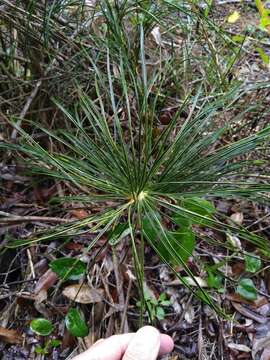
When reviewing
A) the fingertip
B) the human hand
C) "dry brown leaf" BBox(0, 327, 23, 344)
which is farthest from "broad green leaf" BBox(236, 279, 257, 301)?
"dry brown leaf" BBox(0, 327, 23, 344)

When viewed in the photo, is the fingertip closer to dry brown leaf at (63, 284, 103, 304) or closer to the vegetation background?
the vegetation background

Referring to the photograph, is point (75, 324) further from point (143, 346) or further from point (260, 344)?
point (260, 344)

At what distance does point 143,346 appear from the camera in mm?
882

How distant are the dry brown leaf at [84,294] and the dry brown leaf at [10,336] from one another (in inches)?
7.6

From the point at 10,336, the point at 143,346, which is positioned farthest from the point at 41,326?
the point at 143,346

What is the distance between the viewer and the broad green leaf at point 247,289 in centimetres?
129

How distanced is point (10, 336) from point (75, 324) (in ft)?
0.78

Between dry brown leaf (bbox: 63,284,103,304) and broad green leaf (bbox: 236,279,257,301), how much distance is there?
1.46ft

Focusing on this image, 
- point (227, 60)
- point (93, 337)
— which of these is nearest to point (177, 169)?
point (93, 337)

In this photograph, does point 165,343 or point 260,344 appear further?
point 260,344

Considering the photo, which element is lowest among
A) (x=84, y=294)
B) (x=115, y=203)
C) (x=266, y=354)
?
(x=266, y=354)

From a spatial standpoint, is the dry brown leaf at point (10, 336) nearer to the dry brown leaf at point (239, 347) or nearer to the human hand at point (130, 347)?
the human hand at point (130, 347)

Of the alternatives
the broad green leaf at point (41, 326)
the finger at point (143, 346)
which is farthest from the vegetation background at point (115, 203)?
the finger at point (143, 346)

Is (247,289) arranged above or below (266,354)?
above
